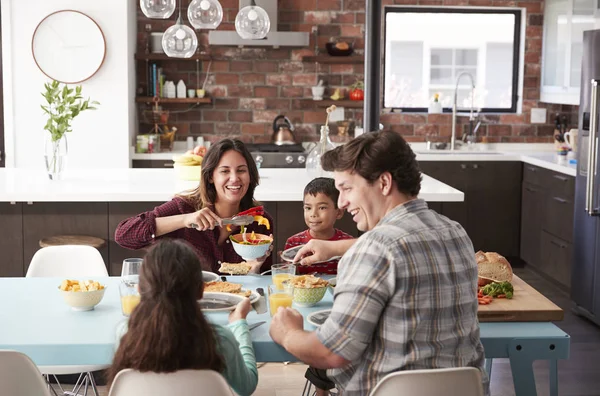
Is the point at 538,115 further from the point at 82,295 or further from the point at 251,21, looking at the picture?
the point at 82,295

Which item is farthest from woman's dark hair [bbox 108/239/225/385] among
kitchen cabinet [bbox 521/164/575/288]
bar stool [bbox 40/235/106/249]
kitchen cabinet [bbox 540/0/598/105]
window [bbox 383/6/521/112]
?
window [bbox 383/6/521/112]

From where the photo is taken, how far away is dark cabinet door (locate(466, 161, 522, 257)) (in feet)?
21.3

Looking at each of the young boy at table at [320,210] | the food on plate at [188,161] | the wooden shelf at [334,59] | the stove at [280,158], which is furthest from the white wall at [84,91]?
the young boy at table at [320,210]

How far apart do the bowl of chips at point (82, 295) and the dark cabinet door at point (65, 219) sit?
1804mm

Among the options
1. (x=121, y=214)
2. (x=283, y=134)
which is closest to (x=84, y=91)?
(x=283, y=134)

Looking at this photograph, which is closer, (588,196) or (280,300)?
(280,300)

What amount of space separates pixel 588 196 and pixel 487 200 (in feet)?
5.48

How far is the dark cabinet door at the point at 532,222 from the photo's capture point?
617 centimetres

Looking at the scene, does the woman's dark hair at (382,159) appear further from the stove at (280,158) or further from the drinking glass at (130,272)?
the stove at (280,158)

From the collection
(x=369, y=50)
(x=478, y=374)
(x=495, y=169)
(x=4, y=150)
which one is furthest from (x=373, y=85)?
(x=4, y=150)

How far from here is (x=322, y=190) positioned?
10.8 feet

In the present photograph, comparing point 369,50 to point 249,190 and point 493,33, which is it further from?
point 493,33

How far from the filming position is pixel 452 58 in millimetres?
7156

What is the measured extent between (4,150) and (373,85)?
386 cm
